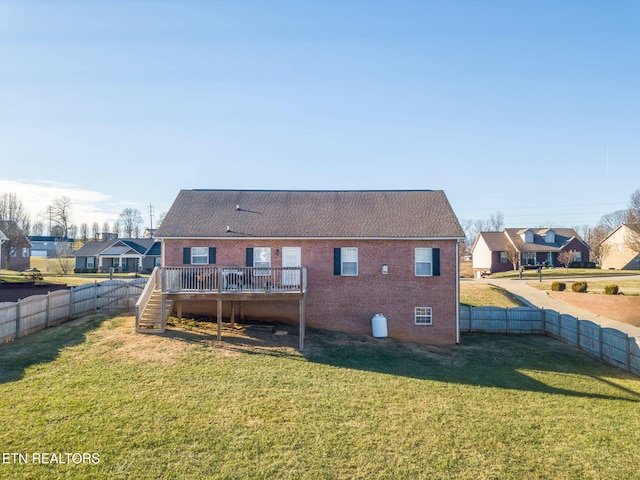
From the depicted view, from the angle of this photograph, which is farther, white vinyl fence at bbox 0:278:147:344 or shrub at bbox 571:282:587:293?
shrub at bbox 571:282:587:293

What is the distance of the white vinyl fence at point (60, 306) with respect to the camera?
13.5 meters

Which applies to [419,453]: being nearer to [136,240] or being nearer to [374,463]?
[374,463]

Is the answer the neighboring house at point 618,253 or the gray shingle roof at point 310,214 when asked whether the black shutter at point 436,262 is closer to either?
the gray shingle roof at point 310,214

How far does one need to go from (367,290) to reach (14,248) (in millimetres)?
55309

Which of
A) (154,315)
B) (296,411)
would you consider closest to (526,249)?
(154,315)

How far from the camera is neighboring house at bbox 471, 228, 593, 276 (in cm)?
5178

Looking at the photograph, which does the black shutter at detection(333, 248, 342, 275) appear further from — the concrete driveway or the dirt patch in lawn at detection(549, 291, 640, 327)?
the dirt patch in lawn at detection(549, 291, 640, 327)

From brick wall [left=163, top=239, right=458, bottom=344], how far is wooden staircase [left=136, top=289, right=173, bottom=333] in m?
1.94

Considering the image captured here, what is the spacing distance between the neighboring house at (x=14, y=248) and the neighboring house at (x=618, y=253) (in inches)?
3040

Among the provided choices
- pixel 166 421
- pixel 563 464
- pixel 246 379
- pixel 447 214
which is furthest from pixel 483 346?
pixel 166 421

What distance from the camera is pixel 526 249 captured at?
51.2m

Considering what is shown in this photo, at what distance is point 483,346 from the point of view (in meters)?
18.0

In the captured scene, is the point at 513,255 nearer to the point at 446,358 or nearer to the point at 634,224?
the point at 634,224

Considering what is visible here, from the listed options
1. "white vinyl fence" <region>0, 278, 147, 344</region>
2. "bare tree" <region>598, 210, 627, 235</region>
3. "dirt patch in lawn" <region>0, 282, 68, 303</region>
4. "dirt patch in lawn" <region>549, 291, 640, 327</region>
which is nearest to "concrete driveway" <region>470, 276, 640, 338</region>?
"dirt patch in lawn" <region>549, 291, 640, 327</region>
